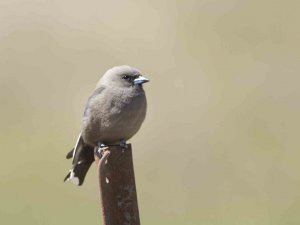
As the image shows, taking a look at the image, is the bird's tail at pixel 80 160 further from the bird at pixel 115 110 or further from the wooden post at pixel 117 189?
the wooden post at pixel 117 189

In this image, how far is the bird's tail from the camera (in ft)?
24.8

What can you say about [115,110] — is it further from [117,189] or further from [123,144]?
[117,189]

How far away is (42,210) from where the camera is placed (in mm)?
12633

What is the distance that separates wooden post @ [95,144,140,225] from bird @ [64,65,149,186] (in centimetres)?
125

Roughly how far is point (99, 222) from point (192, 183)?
64.7 inches

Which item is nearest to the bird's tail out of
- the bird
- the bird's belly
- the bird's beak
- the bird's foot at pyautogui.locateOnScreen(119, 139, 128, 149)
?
the bird

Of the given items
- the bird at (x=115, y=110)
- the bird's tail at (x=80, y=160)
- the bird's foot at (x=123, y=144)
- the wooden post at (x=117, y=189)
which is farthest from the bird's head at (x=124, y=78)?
the wooden post at (x=117, y=189)

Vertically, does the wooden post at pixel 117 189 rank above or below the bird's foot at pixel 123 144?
below

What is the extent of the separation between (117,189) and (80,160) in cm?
176

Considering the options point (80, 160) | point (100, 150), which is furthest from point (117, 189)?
point (80, 160)

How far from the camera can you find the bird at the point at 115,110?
7.27 m

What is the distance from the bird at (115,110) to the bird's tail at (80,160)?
1 cm

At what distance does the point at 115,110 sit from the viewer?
7.29 meters

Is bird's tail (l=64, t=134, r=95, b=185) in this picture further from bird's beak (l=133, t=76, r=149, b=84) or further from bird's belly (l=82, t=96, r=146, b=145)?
bird's beak (l=133, t=76, r=149, b=84)
